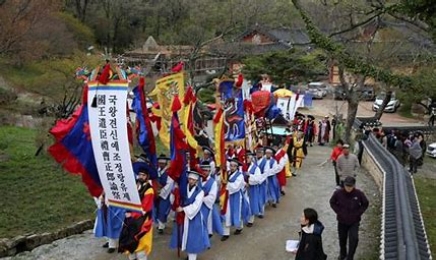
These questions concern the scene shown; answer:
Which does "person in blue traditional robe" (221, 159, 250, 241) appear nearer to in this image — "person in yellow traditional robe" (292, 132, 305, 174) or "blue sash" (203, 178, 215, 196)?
"blue sash" (203, 178, 215, 196)

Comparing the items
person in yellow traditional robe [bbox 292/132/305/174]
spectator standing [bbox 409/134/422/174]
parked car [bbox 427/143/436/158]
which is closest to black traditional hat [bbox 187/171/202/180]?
person in yellow traditional robe [bbox 292/132/305/174]

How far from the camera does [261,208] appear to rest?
36.7 feet

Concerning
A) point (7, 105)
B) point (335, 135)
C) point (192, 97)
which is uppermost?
point (192, 97)

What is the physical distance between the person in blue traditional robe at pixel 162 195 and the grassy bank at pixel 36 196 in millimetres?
1891

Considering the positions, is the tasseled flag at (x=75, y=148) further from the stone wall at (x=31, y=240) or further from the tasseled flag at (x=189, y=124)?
the stone wall at (x=31, y=240)

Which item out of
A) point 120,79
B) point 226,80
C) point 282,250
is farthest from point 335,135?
point 120,79

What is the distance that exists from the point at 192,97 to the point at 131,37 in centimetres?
2814

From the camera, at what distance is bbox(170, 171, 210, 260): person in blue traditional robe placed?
8445 millimetres

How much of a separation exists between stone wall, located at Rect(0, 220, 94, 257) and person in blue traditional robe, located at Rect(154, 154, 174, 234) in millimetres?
1602

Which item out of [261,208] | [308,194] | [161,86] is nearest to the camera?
[161,86]

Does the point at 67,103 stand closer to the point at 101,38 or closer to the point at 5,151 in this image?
the point at 5,151

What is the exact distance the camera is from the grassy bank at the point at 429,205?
9.57 m

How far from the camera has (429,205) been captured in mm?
12344

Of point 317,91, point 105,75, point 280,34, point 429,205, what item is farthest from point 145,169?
point 317,91
